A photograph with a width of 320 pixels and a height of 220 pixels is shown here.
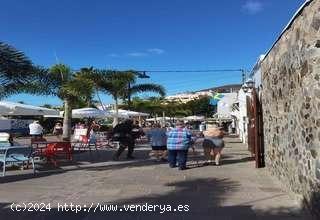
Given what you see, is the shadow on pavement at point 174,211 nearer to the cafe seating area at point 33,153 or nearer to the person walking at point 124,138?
the cafe seating area at point 33,153

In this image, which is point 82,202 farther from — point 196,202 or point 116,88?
point 116,88

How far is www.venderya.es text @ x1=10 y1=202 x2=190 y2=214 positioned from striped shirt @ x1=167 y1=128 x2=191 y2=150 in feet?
19.3

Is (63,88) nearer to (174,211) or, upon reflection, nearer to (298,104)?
(174,211)

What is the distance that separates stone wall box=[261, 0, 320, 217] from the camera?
7.43 meters

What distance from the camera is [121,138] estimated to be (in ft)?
61.3

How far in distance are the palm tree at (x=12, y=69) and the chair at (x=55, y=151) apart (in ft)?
6.46

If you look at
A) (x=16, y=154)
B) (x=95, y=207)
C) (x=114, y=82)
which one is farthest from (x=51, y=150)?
(x=114, y=82)

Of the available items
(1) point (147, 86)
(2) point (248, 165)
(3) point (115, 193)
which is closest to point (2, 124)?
(1) point (147, 86)

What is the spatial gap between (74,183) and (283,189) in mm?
4451

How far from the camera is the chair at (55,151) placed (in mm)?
15555

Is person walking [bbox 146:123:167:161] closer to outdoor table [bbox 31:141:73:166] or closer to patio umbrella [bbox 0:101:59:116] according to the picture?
outdoor table [bbox 31:141:73:166]

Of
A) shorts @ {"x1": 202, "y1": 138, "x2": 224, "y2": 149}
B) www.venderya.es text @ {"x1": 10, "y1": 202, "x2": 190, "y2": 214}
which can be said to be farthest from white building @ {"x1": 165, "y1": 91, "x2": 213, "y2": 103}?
www.venderya.es text @ {"x1": 10, "y1": 202, "x2": 190, "y2": 214}

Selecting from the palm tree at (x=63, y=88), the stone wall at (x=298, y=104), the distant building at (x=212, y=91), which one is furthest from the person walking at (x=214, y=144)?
the distant building at (x=212, y=91)

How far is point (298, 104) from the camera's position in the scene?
866cm
